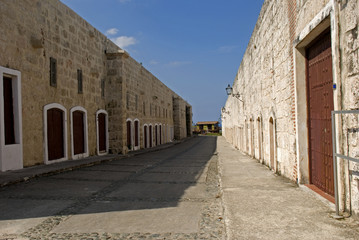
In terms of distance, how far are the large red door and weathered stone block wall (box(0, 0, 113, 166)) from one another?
0.81m

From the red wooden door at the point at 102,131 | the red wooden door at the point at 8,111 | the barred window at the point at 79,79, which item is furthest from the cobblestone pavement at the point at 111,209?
the red wooden door at the point at 102,131

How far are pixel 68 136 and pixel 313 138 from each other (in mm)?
10032

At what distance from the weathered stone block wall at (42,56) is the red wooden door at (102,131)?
807 mm

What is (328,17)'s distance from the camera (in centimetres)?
411

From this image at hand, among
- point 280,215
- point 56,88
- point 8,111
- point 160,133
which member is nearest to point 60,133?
point 56,88

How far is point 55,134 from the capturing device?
11828 millimetres

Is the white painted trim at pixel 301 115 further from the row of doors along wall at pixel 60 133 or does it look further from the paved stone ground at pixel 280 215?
the row of doors along wall at pixel 60 133

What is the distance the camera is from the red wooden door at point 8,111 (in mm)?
9078

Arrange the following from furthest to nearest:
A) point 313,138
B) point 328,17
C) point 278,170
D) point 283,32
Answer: point 278,170
point 283,32
point 313,138
point 328,17

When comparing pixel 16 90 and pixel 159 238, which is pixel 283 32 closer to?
pixel 159 238

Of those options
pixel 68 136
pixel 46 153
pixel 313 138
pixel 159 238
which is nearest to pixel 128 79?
pixel 68 136

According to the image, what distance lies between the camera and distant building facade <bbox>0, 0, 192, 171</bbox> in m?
9.29

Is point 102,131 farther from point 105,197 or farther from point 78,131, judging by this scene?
point 105,197

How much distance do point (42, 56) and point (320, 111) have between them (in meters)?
9.40
